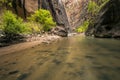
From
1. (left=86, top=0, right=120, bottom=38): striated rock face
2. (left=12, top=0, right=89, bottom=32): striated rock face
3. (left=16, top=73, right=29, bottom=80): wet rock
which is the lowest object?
(left=16, top=73, right=29, bottom=80): wet rock

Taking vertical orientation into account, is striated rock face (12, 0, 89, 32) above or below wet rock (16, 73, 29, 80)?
above

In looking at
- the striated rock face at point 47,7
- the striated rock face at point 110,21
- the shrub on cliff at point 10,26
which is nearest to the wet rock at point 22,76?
the shrub on cliff at point 10,26

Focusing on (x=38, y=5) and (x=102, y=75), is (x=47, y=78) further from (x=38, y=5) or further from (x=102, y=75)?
(x=38, y=5)

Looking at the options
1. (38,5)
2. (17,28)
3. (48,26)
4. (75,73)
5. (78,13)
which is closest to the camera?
(75,73)

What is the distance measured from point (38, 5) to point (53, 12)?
1410cm

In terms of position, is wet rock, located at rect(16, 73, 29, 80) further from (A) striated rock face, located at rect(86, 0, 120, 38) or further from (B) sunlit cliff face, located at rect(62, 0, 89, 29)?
(B) sunlit cliff face, located at rect(62, 0, 89, 29)

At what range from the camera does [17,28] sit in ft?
77.0

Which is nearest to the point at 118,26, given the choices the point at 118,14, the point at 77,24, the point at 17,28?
the point at 118,14

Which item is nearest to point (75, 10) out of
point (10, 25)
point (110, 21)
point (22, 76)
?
point (110, 21)

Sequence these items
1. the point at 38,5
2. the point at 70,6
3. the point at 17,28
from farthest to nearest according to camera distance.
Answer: the point at 70,6
the point at 38,5
the point at 17,28

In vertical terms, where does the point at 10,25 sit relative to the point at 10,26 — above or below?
above

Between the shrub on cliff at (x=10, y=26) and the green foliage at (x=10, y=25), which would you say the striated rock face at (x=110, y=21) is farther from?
the shrub on cliff at (x=10, y=26)

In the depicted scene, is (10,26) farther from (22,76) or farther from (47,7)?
(47,7)

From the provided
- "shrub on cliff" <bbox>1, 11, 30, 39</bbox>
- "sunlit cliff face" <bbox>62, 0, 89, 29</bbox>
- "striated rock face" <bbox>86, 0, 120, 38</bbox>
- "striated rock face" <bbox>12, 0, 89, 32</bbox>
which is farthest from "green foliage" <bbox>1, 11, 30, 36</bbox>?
"sunlit cliff face" <bbox>62, 0, 89, 29</bbox>
